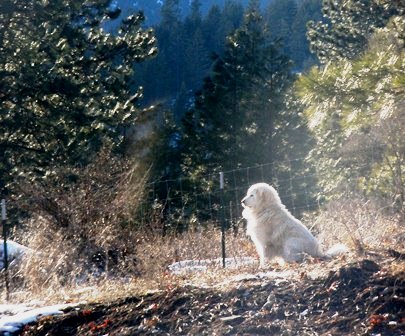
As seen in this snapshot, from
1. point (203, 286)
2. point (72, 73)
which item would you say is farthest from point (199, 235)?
point (72, 73)

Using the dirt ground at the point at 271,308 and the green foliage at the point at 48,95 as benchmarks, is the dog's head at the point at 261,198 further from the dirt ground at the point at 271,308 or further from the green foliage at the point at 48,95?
the green foliage at the point at 48,95

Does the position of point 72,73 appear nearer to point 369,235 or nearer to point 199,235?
point 199,235

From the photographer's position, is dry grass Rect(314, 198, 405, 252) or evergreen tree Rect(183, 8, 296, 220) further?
evergreen tree Rect(183, 8, 296, 220)

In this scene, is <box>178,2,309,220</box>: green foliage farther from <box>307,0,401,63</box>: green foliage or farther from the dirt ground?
the dirt ground

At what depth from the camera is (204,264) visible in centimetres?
1131

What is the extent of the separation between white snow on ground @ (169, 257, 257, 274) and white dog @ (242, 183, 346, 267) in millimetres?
331

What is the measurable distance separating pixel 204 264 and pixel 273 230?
1.10 meters

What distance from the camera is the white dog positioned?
10.5 meters

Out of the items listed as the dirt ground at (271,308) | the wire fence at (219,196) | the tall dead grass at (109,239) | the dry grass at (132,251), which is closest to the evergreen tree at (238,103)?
the wire fence at (219,196)

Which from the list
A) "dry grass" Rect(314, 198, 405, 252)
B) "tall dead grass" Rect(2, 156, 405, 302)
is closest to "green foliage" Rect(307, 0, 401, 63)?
"tall dead grass" Rect(2, 156, 405, 302)

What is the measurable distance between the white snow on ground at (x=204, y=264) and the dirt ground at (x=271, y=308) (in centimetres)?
269

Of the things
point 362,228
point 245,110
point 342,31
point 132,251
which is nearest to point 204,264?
point 132,251

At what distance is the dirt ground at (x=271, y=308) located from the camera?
6.26 metres

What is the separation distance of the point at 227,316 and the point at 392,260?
5.24 feet
